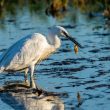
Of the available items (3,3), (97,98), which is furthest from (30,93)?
(3,3)

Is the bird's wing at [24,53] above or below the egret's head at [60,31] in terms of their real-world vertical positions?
below

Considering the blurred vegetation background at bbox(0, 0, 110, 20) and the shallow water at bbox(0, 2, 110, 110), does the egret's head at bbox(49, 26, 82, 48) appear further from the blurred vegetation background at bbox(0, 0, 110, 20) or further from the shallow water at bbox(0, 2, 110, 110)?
the blurred vegetation background at bbox(0, 0, 110, 20)

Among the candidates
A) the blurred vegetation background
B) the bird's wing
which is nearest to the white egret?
the bird's wing

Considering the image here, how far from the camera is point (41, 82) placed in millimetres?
10078

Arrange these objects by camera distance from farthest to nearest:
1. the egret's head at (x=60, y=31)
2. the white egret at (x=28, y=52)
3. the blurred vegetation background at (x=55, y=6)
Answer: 1. the blurred vegetation background at (x=55, y=6)
2. the egret's head at (x=60, y=31)
3. the white egret at (x=28, y=52)

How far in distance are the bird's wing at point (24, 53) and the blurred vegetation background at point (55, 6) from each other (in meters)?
7.09

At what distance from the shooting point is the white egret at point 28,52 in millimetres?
10023

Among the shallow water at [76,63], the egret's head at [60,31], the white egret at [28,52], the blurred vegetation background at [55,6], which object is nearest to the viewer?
the shallow water at [76,63]

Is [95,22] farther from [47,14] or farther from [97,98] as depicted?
[97,98]

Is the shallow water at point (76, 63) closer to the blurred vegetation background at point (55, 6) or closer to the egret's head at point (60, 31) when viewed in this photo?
the egret's head at point (60, 31)

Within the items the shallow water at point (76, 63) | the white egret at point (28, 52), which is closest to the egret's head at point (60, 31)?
the white egret at point (28, 52)

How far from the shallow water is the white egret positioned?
33cm

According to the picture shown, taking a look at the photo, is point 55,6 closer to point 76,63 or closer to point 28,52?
point 76,63

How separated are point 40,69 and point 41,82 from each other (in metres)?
1.07
